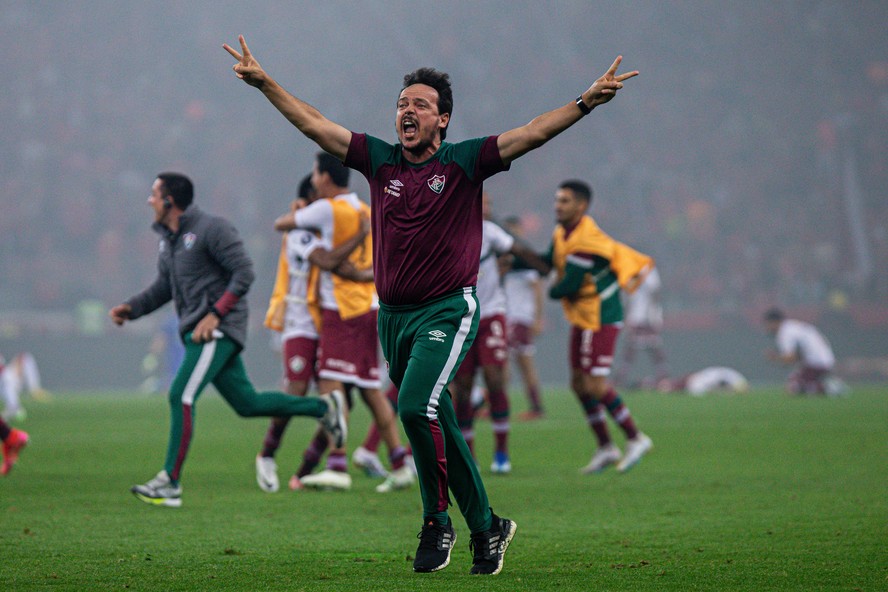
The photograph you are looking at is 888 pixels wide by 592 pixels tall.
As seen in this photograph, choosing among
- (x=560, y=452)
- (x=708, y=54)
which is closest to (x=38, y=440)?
(x=560, y=452)

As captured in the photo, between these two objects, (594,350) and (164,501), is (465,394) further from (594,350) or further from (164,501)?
(164,501)

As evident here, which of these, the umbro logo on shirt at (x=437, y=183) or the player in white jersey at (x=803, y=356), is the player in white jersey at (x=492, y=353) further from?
the player in white jersey at (x=803, y=356)

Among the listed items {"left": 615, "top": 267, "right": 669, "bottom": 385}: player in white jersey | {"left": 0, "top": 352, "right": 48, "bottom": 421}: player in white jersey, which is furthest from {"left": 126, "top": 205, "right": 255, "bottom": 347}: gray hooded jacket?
{"left": 615, "top": 267, "right": 669, "bottom": 385}: player in white jersey

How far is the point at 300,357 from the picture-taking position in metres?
8.94

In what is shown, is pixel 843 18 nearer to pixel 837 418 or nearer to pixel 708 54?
pixel 708 54

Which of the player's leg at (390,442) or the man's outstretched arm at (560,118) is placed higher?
the man's outstretched arm at (560,118)

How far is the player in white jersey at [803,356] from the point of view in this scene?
22047 mm

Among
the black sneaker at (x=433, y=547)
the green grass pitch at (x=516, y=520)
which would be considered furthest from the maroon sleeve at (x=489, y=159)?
the green grass pitch at (x=516, y=520)

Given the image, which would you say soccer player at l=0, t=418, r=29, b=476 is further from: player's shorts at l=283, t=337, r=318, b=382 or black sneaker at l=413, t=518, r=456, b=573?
black sneaker at l=413, t=518, r=456, b=573

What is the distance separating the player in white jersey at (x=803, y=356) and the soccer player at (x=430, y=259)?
17.9m

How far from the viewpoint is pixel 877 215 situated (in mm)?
36438

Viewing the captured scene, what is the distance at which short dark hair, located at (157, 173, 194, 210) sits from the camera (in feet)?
25.2

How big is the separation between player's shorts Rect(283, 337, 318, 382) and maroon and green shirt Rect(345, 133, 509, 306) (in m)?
3.97

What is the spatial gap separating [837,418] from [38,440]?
9863 millimetres
